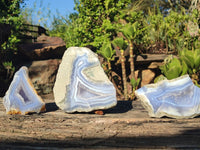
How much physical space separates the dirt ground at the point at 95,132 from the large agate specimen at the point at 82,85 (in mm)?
124

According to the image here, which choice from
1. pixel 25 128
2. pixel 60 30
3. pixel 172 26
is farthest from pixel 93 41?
pixel 25 128

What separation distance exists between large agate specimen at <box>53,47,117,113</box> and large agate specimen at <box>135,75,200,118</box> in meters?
0.37

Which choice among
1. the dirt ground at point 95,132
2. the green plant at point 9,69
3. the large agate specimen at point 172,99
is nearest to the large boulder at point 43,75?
the green plant at point 9,69

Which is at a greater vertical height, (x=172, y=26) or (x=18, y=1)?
(x=18, y=1)

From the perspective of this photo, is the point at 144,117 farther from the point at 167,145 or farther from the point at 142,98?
the point at 167,145

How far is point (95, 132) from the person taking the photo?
77.7 inches

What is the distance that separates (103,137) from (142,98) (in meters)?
0.87

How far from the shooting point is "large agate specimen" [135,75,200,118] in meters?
2.46

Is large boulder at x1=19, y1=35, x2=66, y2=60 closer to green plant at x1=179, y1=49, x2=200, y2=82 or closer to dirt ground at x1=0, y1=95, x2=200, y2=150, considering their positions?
green plant at x1=179, y1=49, x2=200, y2=82

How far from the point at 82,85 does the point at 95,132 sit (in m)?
0.88

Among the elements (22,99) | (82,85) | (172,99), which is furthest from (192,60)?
(22,99)

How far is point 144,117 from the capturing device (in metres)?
2.55

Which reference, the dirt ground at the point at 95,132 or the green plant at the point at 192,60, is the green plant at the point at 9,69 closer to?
the dirt ground at the point at 95,132

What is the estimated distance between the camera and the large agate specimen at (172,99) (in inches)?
97.0
